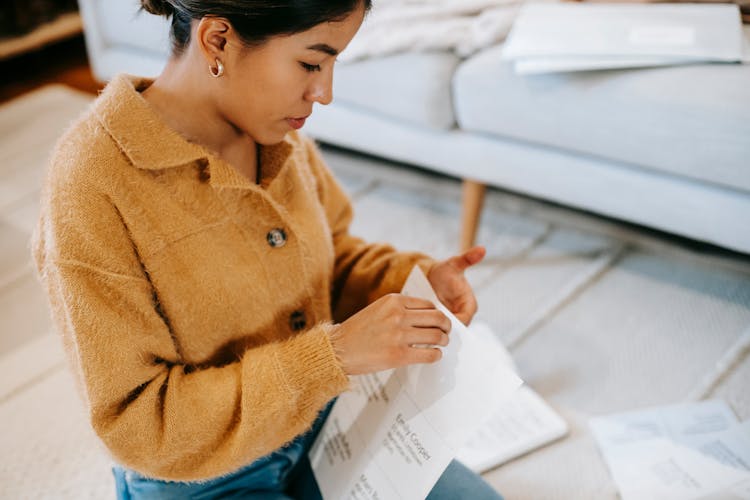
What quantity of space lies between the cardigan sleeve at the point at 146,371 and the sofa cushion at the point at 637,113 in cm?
79

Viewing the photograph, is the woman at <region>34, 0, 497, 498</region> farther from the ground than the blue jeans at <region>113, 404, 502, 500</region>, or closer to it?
farther from the ground

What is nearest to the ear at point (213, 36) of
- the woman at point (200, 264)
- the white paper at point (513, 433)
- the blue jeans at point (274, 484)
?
the woman at point (200, 264)

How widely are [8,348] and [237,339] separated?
0.97 m

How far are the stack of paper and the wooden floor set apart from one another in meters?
1.84

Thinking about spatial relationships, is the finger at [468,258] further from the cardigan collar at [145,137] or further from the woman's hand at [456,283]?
the cardigan collar at [145,137]

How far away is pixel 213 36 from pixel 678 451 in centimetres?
95

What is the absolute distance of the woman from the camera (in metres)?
0.66

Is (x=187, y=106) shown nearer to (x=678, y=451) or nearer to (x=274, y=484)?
(x=274, y=484)

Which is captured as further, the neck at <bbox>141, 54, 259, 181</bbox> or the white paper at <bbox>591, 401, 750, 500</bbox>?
the white paper at <bbox>591, 401, 750, 500</bbox>

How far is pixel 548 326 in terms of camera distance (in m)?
1.45

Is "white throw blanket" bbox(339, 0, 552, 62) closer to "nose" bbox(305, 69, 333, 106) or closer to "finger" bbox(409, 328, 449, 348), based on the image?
"nose" bbox(305, 69, 333, 106)

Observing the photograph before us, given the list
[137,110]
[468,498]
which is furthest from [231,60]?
[468,498]

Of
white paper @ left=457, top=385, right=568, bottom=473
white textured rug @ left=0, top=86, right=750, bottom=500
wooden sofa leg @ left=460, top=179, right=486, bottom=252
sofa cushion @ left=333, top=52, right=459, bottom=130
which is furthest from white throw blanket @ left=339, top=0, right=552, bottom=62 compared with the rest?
white paper @ left=457, top=385, right=568, bottom=473

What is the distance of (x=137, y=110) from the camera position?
70 centimetres
